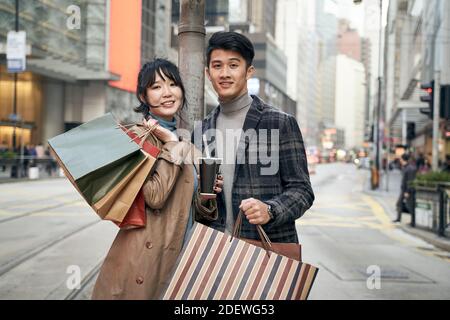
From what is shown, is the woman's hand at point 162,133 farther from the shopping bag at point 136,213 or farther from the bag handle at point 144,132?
the shopping bag at point 136,213

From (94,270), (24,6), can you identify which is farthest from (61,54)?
(94,270)

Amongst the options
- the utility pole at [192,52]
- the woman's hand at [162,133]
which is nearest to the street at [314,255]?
the utility pole at [192,52]

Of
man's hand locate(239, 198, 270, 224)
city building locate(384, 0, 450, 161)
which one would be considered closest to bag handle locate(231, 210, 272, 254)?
man's hand locate(239, 198, 270, 224)

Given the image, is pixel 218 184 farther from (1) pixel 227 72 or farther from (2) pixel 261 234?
(1) pixel 227 72

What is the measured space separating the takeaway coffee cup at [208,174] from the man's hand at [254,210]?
0.14 meters

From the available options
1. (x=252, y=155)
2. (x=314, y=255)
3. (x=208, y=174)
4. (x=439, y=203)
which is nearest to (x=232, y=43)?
(x=252, y=155)

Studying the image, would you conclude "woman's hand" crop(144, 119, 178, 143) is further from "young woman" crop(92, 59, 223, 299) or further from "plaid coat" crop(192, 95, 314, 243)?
"plaid coat" crop(192, 95, 314, 243)

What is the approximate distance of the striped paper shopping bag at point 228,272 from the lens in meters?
1.81

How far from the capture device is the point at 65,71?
38.3 m

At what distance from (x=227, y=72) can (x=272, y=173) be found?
1.61 feet

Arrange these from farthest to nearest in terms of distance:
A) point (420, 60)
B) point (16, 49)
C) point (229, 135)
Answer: point (420, 60)
point (16, 49)
point (229, 135)

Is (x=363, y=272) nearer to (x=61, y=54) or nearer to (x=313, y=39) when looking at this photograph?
(x=61, y=54)
